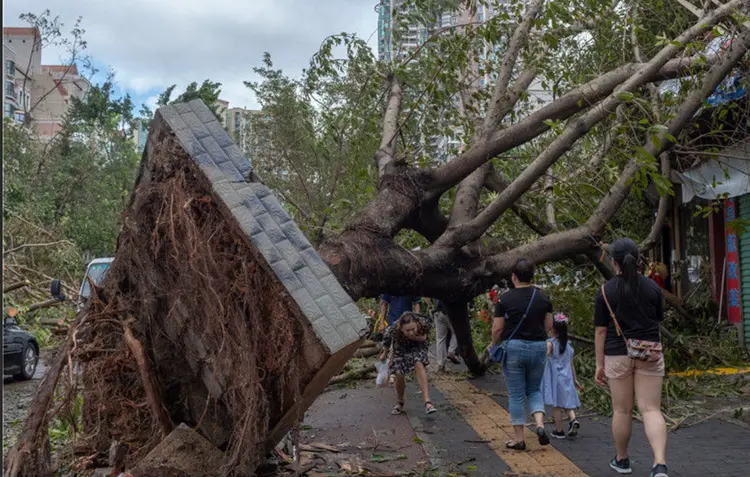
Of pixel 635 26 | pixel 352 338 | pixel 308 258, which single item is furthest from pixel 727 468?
pixel 635 26

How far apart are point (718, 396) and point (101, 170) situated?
35.8m

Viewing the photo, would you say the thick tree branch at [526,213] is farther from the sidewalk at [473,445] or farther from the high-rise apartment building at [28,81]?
the high-rise apartment building at [28,81]

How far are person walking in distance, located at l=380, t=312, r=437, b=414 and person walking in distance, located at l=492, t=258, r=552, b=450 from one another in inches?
74.9

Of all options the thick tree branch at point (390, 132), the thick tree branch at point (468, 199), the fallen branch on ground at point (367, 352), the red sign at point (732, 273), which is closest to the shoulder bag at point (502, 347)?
the thick tree branch at point (468, 199)

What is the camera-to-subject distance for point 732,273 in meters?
12.9

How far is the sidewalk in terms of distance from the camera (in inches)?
235

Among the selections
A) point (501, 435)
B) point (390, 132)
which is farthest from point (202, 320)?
point (390, 132)

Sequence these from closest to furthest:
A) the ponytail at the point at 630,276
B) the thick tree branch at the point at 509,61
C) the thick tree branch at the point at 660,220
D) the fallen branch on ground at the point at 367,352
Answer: the ponytail at the point at 630,276 < the thick tree branch at the point at 509,61 < the thick tree branch at the point at 660,220 < the fallen branch on ground at the point at 367,352

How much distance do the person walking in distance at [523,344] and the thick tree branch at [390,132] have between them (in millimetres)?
2330

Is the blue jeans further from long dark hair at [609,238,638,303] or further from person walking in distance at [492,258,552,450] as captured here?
long dark hair at [609,238,638,303]

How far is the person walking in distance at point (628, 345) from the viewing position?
17.7 feet

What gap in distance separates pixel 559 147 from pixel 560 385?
7.86 feet

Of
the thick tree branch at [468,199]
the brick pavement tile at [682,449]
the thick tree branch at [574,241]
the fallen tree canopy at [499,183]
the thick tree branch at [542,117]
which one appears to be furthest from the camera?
the thick tree branch at [468,199]

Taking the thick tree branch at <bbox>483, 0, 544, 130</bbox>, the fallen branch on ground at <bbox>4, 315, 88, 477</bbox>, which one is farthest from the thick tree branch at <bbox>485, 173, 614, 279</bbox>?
the fallen branch on ground at <bbox>4, 315, 88, 477</bbox>
